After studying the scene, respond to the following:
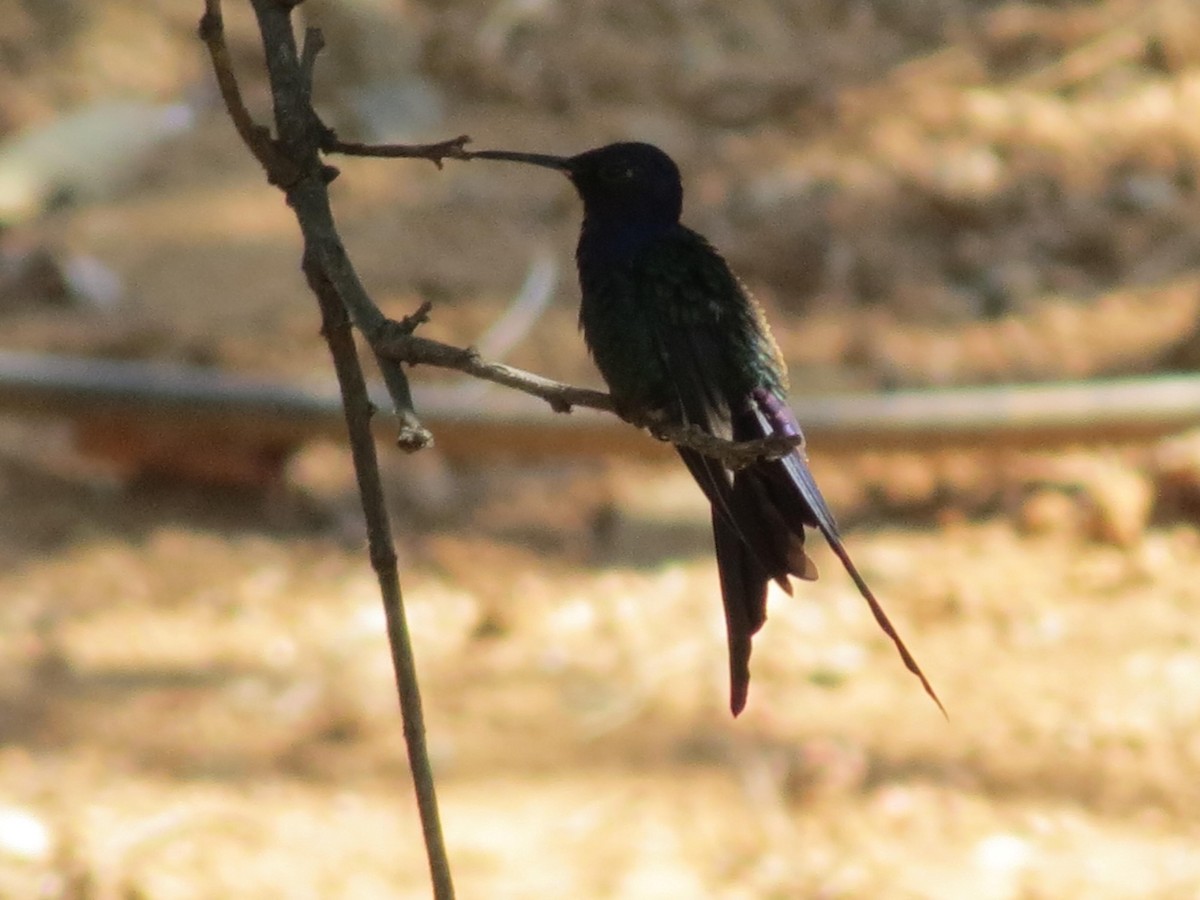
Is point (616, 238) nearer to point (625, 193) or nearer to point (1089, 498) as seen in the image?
point (625, 193)

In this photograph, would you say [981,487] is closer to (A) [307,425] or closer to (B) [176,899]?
(A) [307,425]

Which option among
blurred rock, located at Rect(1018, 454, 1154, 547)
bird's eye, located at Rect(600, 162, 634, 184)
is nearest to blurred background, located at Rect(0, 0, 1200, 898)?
blurred rock, located at Rect(1018, 454, 1154, 547)

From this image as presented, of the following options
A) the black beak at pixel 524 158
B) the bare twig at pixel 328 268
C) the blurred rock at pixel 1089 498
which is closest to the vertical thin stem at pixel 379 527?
the bare twig at pixel 328 268

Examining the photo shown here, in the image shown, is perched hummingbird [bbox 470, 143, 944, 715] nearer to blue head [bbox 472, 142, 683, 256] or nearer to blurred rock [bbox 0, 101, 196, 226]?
blue head [bbox 472, 142, 683, 256]

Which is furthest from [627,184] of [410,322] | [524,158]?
[410,322]

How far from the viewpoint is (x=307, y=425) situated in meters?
4.66

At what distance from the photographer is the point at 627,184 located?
1697 mm

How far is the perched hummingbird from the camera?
1387 millimetres

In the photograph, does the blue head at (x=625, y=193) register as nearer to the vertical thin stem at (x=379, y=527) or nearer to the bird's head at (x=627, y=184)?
the bird's head at (x=627, y=184)

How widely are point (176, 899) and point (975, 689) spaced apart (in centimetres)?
205

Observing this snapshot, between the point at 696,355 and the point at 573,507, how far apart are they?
140 inches

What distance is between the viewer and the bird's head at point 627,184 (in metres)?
1.69

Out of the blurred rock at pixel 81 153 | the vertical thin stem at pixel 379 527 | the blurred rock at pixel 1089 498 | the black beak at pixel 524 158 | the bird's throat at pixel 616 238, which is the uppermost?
the blurred rock at pixel 81 153

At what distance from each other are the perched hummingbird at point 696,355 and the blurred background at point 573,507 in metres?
1.98
